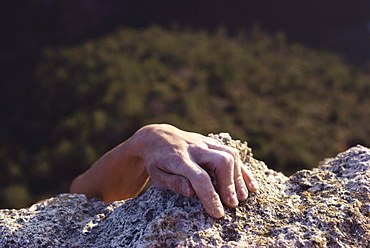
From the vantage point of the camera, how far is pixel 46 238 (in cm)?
128

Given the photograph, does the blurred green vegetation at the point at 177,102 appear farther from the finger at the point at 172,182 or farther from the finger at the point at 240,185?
the finger at the point at 240,185

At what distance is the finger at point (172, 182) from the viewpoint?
1.19 metres

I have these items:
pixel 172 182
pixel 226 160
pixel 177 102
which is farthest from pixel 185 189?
pixel 177 102

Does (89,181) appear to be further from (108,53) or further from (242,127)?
(108,53)

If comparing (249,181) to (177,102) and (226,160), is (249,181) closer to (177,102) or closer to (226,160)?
(226,160)

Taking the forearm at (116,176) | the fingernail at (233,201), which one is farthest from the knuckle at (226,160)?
the forearm at (116,176)

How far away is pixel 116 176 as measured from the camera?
167 cm

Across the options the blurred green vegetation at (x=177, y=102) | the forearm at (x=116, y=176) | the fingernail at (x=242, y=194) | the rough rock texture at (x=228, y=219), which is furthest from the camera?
the blurred green vegetation at (x=177, y=102)

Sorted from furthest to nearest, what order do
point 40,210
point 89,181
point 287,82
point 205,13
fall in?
point 205,13 < point 287,82 < point 89,181 < point 40,210

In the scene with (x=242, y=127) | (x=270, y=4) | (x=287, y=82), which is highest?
(x=270, y=4)

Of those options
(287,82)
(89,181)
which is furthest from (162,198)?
(287,82)

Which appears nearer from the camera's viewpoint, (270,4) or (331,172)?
(331,172)

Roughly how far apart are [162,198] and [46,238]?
1.33 feet

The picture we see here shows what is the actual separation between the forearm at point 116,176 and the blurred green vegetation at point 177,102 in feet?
17.2
